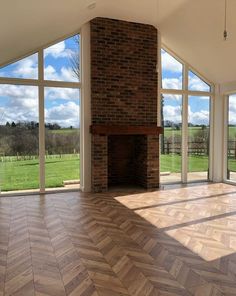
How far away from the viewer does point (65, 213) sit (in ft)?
15.2

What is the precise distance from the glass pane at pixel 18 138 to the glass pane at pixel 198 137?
12.7 ft

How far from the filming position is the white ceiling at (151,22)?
14.5 ft

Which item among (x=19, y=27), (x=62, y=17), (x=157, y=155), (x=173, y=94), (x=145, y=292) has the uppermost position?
(x=62, y=17)

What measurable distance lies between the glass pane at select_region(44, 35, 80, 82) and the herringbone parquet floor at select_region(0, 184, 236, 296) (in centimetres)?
266

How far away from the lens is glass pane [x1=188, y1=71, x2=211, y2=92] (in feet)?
24.0

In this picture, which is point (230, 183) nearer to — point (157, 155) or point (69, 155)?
point (157, 155)

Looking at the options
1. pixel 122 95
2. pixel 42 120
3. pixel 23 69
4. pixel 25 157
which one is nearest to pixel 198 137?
pixel 122 95

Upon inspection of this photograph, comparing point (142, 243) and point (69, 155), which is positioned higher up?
point (69, 155)

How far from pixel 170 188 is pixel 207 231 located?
285 centimetres

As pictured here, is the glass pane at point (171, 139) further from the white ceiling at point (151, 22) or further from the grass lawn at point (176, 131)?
the white ceiling at point (151, 22)

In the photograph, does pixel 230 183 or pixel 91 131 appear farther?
pixel 230 183

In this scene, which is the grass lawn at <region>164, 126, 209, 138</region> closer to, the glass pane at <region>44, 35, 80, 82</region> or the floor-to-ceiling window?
the floor-to-ceiling window

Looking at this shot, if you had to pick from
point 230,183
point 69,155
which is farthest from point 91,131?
point 230,183

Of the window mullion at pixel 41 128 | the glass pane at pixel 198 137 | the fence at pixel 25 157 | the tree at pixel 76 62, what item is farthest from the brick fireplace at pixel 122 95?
the glass pane at pixel 198 137
